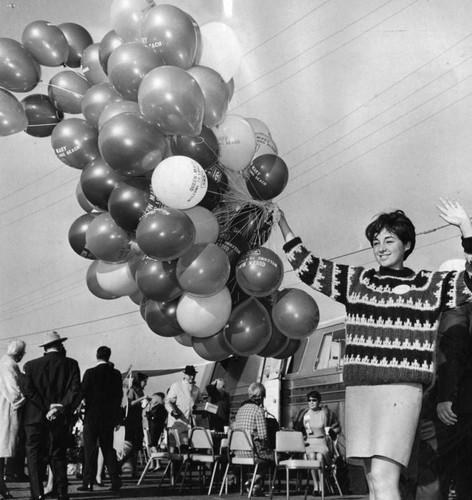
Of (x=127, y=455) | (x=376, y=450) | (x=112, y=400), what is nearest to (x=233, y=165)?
(x=376, y=450)

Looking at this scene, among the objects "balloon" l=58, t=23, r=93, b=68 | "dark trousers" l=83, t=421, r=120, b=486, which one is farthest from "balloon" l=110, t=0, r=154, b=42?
"dark trousers" l=83, t=421, r=120, b=486

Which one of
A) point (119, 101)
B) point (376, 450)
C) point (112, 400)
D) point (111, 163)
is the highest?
point (119, 101)

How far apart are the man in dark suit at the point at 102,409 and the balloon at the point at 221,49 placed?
4611 millimetres

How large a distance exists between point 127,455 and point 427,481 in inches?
298

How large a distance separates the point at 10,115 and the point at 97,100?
65cm

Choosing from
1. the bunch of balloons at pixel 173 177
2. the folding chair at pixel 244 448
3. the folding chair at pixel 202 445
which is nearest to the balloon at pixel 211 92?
the bunch of balloons at pixel 173 177

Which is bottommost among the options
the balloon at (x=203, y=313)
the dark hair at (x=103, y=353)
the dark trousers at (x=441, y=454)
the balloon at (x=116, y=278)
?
the dark trousers at (x=441, y=454)

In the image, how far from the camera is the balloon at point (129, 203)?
14.3ft

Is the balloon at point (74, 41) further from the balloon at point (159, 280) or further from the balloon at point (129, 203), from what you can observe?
the balloon at point (159, 280)

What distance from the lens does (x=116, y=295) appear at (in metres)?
5.00

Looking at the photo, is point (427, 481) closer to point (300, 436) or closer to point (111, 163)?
point (111, 163)

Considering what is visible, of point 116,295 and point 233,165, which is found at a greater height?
point 233,165

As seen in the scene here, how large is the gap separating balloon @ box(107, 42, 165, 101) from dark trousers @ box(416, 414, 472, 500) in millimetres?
2617

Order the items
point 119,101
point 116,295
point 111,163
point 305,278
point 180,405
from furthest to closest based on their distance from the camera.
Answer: point 180,405 → point 116,295 → point 119,101 → point 111,163 → point 305,278
